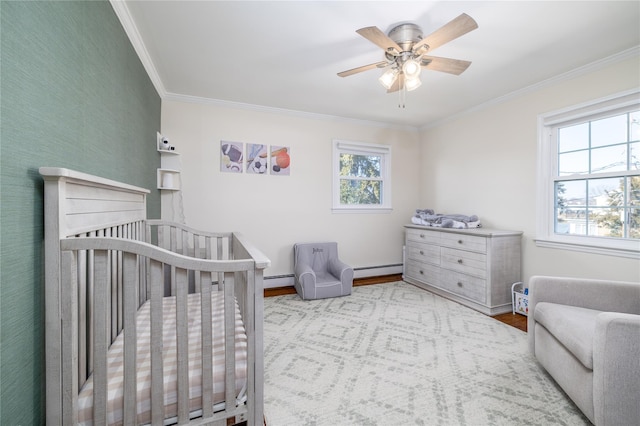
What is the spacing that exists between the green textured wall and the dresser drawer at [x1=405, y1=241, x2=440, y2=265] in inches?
134

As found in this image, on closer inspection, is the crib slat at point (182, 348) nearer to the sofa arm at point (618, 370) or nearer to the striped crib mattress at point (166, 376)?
the striped crib mattress at point (166, 376)

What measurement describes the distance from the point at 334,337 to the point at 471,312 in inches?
61.2

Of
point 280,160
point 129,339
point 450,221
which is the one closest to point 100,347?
point 129,339

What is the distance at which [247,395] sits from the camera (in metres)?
1.07

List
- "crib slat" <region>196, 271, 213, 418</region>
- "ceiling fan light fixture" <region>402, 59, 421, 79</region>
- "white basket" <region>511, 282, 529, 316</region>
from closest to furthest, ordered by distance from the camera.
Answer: "crib slat" <region>196, 271, 213, 418</region> → "ceiling fan light fixture" <region>402, 59, 421, 79</region> → "white basket" <region>511, 282, 529, 316</region>

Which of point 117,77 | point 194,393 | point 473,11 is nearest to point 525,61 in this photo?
point 473,11

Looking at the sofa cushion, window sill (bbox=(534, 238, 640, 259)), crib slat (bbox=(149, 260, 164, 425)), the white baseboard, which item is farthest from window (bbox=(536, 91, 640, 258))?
crib slat (bbox=(149, 260, 164, 425))

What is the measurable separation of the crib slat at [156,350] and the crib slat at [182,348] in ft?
0.19

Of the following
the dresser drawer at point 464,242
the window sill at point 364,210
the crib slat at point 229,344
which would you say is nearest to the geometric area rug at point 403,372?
the crib slat at point 229,344

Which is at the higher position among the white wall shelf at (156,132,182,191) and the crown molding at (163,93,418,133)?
the crown molding at (163,93,418,133)

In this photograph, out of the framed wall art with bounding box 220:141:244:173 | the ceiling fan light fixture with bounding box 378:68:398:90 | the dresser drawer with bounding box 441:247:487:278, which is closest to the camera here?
the ceiling fan light fixture with bounding box 378:68:398:90

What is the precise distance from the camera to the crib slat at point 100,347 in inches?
35.1

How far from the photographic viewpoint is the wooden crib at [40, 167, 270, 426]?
2.90ft

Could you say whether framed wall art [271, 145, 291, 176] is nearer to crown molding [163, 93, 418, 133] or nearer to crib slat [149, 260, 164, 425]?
crown molding [163, 93, 418, 133]
